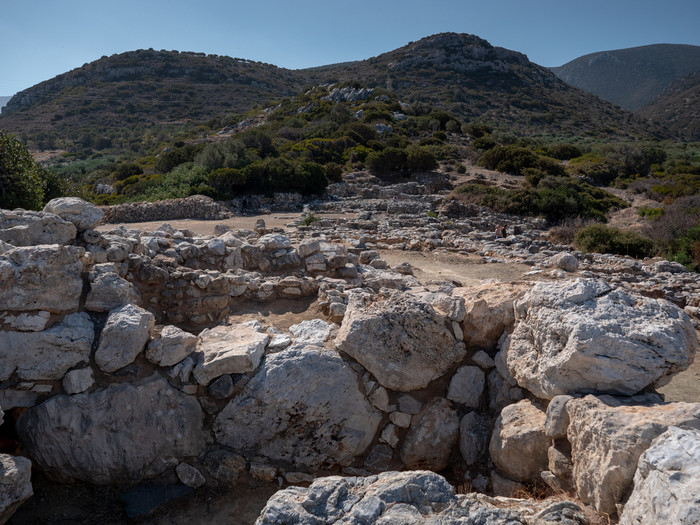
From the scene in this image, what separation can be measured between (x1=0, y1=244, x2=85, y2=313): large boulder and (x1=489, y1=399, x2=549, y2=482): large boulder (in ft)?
13.4

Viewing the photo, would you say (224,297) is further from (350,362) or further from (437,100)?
(437,100)

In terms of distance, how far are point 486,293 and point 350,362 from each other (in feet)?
5.29

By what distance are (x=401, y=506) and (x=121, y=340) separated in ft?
9.58

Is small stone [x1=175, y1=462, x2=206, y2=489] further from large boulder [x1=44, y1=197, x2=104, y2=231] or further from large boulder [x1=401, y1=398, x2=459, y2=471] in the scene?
large boulder [x1=44, y1=197, x2=104, y2=231]

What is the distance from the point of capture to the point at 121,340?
4.03 m

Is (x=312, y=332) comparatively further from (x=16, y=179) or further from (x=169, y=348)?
(x=16, y=179)

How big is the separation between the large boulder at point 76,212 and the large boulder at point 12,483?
3.04 meters

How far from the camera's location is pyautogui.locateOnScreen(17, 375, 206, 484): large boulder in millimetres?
3723

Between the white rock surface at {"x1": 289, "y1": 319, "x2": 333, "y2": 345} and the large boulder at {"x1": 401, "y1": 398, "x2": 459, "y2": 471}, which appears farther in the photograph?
the white rock surface at {"x1": 289, "y1": 319, "x2": 333, "y2": 345}

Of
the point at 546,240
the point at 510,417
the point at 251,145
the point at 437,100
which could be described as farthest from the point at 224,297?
the point at 437,100

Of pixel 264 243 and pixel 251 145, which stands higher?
pixel 251 145

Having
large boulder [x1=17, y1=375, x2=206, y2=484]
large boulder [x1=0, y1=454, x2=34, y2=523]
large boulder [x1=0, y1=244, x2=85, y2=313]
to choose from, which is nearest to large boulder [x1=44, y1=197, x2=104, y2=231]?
large boulder [x1=0, y1=244, x2=85, y2=313]

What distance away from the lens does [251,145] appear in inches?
1131

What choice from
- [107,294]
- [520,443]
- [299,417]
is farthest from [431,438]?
[107,294]
